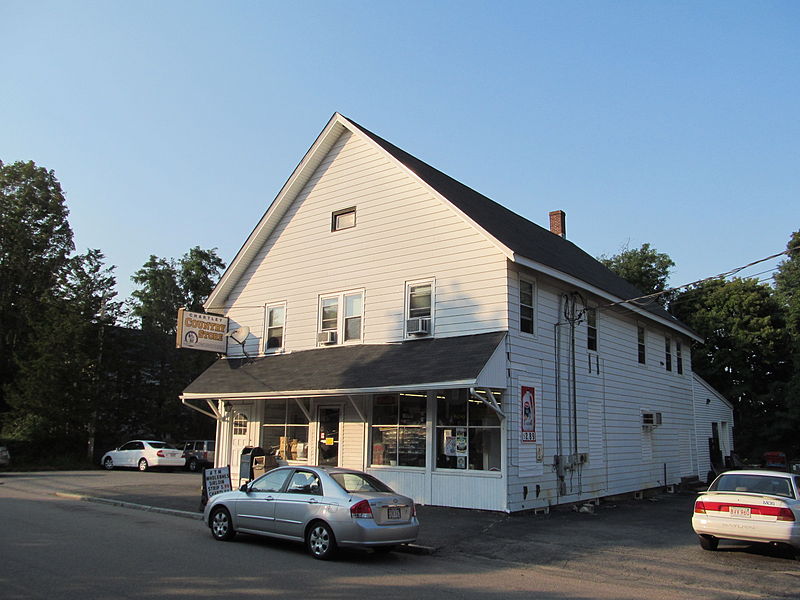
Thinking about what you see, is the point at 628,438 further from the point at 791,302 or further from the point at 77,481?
the point at 791,302

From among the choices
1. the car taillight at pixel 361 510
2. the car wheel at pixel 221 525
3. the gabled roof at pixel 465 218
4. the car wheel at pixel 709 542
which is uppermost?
the gabled roof at pixel 465 218

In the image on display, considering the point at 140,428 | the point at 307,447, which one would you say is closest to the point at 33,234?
the point at 140,428

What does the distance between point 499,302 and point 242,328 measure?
9.20 meters

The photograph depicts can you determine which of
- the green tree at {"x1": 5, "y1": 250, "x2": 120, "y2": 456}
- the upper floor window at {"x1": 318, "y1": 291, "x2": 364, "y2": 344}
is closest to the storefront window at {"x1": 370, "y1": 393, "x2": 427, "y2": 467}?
the upper floor window at {"x1": 318, "y1": 291, "x2": 364, "y2": 344}

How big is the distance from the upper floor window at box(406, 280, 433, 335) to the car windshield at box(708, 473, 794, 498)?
24.4 ft

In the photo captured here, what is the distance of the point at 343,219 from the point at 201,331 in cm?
574

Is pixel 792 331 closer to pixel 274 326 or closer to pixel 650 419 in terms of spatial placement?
pixel 650 419

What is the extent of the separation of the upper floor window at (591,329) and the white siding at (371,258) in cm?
446

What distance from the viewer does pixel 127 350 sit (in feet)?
122

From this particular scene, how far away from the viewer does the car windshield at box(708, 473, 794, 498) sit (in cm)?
1075

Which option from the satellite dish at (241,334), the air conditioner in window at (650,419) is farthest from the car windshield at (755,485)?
the satellite dish at (241,334)

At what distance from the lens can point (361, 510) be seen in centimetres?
953

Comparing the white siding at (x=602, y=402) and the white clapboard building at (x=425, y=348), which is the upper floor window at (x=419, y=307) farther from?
the white siding at (x=602, y=402)

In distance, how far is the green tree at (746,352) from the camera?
38.4m
